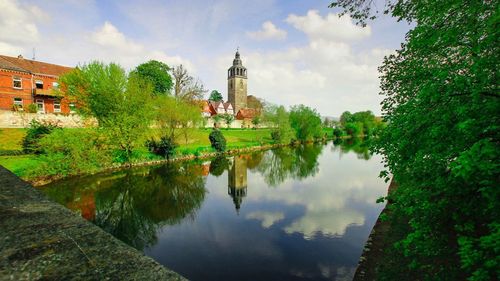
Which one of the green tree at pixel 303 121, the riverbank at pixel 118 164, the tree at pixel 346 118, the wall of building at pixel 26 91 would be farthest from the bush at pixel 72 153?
the tree at pixel 346 118

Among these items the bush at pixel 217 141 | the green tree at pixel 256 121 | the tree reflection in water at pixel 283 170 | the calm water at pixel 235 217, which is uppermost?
the green tree at pixel 256 121

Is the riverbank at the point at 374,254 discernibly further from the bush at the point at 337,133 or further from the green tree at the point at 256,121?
the bush at the point at 337,133

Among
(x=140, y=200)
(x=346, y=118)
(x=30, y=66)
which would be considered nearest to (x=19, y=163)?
(x=140, y=200)

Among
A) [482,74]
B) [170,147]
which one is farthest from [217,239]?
[170,147]

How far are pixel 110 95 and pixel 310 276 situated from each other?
73.4 ft

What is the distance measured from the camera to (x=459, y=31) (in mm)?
5289

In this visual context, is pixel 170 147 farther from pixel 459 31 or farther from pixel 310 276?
pixel 459 31

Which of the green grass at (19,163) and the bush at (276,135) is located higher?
the bush at (276,135)

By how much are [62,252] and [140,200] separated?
1368 centimetres

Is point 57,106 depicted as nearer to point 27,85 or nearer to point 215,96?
point 27,85

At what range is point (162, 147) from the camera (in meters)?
26.3

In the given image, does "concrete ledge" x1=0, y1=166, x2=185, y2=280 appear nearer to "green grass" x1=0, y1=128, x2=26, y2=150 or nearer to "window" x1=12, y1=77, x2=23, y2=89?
"green grass" x1=0, y1=128, x2=26, y2=150

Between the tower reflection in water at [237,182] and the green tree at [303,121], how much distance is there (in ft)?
85.4

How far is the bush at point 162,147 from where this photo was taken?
2620 centimetres
